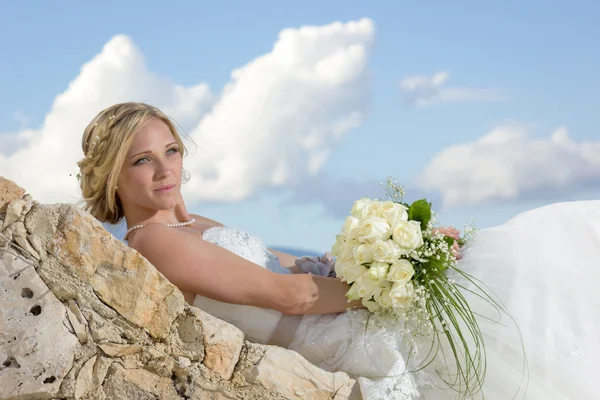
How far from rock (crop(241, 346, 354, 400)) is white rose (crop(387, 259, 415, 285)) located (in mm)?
640

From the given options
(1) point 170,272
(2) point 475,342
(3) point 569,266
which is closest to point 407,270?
(2) point 475,342

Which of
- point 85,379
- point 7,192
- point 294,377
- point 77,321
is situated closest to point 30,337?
point 77,321

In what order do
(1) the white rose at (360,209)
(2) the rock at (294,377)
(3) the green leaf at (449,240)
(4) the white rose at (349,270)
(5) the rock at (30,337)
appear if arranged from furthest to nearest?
(3) the green leaf at (449,240), (1) the white rose at (360,209), (4) the white rose at (349,270), (2) the rock at (294,377), (5) the rock at (30,337)

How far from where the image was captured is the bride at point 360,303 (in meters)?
4.04

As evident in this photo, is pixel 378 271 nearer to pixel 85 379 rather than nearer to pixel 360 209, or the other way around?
pixel 360 209

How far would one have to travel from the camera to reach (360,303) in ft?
14.1

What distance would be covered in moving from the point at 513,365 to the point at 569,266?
754mm

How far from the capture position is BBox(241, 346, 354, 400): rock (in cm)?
382

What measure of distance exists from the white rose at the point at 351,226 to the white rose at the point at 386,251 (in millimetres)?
188

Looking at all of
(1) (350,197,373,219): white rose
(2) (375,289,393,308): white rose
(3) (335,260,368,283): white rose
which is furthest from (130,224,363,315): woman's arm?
(1) (350,197,373,219): white rose

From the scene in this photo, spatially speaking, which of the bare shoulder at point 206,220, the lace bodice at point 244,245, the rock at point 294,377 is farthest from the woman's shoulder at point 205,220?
the rock at point 294,377

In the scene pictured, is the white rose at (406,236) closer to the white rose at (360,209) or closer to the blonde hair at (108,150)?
the white rose at (360,209)

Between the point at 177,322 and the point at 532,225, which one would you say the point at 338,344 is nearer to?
the point at 177,322

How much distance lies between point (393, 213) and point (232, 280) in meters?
1.02
